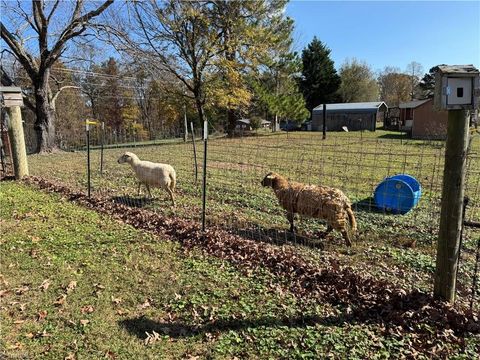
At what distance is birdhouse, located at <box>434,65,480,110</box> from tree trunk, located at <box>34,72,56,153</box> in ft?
73.7

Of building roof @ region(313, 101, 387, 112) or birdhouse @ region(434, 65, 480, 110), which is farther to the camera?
building roof @ region(313, 101, 387, 112)

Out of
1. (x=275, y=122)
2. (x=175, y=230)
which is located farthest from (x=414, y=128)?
(x=175, y=230)

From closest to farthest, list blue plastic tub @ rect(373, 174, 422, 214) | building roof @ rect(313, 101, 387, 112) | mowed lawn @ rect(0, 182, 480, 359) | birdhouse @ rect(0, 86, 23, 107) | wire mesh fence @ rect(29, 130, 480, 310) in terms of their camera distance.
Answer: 1. mowed lawn @ rect(0, 182, 480, 359)
2. wire mesh fence @ rect(29, 130, 480, 310)
3. blue plastic tub @ rect(373, 174, 422, 214)
4. birdhouse @ rect(0, 86, 23, 107)
5. building roof @ rect(313, 101, 387, 112)

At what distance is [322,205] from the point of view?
231 inches

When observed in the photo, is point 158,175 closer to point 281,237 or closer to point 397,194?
point 281,237

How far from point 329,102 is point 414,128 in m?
24.4

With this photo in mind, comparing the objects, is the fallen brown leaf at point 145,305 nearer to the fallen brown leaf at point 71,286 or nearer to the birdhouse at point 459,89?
the fallen brown leaf at point 71,286

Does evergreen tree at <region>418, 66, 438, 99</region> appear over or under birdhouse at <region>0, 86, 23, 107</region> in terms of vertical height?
over

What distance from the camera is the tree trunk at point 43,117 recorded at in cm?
2094

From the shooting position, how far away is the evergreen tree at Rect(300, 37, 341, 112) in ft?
176

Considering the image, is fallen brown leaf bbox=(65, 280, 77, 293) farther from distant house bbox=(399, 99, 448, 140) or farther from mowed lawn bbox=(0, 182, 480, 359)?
distant house bbox=(399, 99, 448, 140)

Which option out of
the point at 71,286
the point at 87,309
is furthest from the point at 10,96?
the point at 87,309

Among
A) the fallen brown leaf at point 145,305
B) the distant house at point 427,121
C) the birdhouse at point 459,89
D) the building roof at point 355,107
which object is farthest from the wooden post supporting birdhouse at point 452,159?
the building roof at point 355,107

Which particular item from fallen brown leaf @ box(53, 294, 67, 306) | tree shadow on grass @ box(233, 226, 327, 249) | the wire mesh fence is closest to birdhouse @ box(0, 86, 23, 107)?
the wire mesh fence
